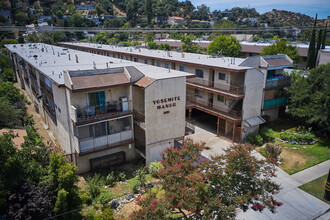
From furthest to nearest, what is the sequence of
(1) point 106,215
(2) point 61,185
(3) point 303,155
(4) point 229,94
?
(4) point 229,94 < (3) point 303,155 < (1) point 106,215 < (2) point 61,185

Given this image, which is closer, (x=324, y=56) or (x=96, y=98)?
(x=96, y=98)

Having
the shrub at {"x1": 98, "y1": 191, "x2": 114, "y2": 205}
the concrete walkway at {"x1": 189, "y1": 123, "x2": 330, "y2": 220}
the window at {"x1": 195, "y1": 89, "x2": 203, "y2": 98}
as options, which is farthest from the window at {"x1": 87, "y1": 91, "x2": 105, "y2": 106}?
the window at {"x1": 195, "y1": 89, "x2": 203, "y2": 98}

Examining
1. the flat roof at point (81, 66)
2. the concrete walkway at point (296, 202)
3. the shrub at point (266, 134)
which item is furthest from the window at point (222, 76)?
the concrete walkway at point (296, 202)

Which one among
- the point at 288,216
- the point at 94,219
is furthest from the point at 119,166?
the point at 288,216

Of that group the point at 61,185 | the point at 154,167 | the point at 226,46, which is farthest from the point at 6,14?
the point at 61,185

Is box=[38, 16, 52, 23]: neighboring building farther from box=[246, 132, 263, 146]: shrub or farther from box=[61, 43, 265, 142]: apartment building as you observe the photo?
box=[246, 132, 263, 146]: shrub

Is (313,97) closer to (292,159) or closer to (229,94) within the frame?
(292,159)

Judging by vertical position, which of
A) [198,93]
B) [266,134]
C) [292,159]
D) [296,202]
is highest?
[198,93]

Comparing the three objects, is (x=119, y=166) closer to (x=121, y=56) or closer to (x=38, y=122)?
(x=38, y=122)
